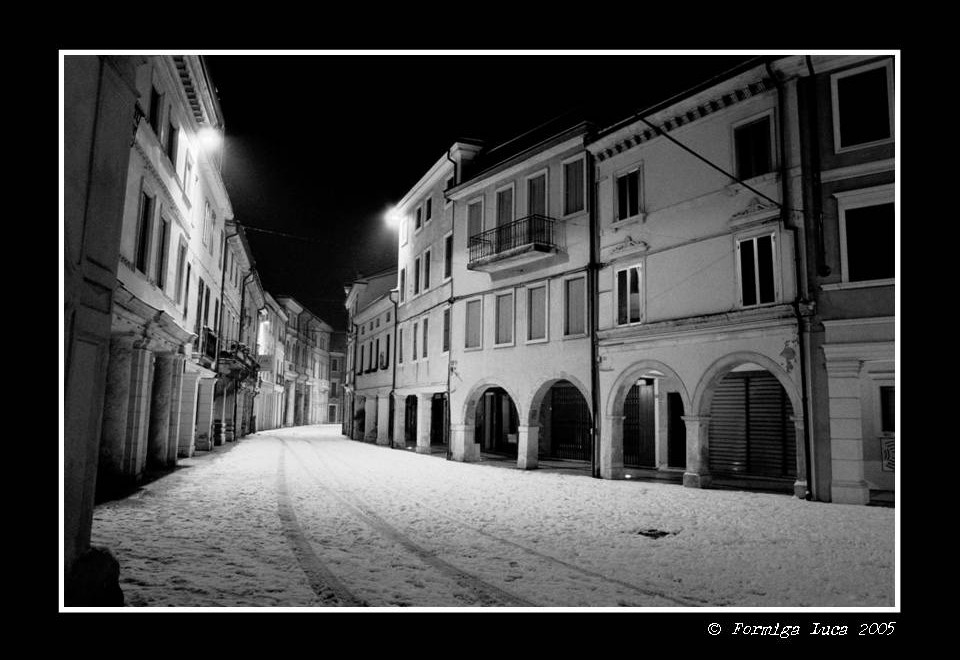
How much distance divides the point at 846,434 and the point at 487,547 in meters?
9.01

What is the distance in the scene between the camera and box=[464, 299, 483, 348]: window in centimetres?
2328

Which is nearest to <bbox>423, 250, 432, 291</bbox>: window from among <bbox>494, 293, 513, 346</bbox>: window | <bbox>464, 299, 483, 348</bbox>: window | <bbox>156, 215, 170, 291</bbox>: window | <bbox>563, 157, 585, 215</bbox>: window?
<bbox>464, 299, 483, 348</bbox>: window

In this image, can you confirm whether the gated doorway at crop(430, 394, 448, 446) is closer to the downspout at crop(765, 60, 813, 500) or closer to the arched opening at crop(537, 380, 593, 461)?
the arched opening at crop(537, 380, 593, 461)

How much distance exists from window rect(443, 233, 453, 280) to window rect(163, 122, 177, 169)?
11549mm

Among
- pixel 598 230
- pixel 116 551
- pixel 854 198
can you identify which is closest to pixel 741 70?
pixel 854 198

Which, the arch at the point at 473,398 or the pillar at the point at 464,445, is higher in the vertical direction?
→ the arch at the point at 473,398

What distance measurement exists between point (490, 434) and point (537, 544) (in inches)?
862

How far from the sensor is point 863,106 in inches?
525

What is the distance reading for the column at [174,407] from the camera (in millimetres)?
18219

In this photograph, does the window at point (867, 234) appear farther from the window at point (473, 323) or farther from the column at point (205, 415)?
the column at point (205, 415)

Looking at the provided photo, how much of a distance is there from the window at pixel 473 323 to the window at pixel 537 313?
265 centimetres

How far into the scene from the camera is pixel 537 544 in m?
8.69

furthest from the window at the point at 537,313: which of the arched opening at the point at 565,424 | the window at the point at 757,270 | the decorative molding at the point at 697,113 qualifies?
the window at the point at 757,270

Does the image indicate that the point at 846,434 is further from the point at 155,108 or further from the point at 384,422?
the point at 384,422
